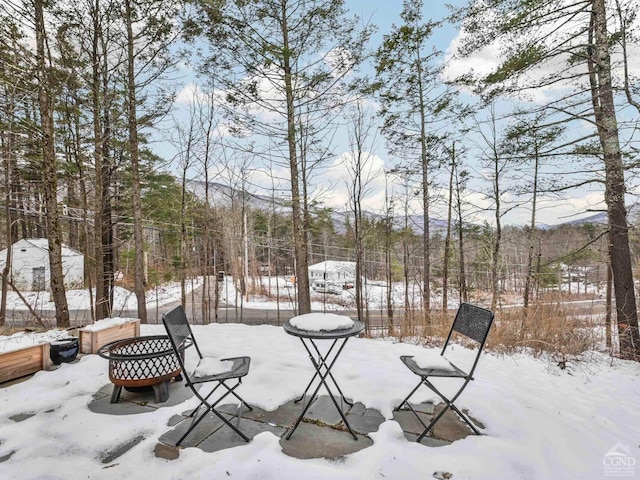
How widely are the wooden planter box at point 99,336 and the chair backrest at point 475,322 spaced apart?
149 inches

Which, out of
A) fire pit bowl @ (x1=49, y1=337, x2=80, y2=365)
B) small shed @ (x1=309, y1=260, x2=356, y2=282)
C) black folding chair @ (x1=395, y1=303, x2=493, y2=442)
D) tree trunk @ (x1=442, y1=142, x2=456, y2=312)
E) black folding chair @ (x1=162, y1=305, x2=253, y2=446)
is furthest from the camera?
small shed @ (x1=309, y1=260, x2=356, y2=282)

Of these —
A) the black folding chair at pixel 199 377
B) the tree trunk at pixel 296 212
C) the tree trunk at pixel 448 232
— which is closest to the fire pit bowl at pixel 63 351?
the black folding chair at pixel 199 377

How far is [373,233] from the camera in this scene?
10391mm

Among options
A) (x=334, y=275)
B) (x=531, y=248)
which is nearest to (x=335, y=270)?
(x=334, y=275)

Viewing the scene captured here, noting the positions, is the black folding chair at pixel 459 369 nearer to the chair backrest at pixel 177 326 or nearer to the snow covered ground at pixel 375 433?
the snow covered ground at pixel 375 433

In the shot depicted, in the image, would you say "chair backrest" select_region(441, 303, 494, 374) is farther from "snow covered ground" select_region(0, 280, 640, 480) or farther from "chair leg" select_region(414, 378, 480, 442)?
"snow covered ground" select_region(0, 280, 640, 480)

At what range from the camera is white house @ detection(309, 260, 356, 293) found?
21.4 m

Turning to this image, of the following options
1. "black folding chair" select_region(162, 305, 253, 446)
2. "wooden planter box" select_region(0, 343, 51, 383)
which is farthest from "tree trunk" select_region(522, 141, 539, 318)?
"wooden planter box" select_region(0, 343, 51, 383)

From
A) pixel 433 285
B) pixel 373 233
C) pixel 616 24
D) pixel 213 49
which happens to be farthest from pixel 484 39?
pixel 433 285

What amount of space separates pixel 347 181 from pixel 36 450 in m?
6.94

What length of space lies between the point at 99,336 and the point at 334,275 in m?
21.9

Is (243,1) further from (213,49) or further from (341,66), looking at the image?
(341,66)

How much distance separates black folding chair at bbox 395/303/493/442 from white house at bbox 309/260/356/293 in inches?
697

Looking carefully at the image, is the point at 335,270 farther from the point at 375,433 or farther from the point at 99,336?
the point at 375,433
